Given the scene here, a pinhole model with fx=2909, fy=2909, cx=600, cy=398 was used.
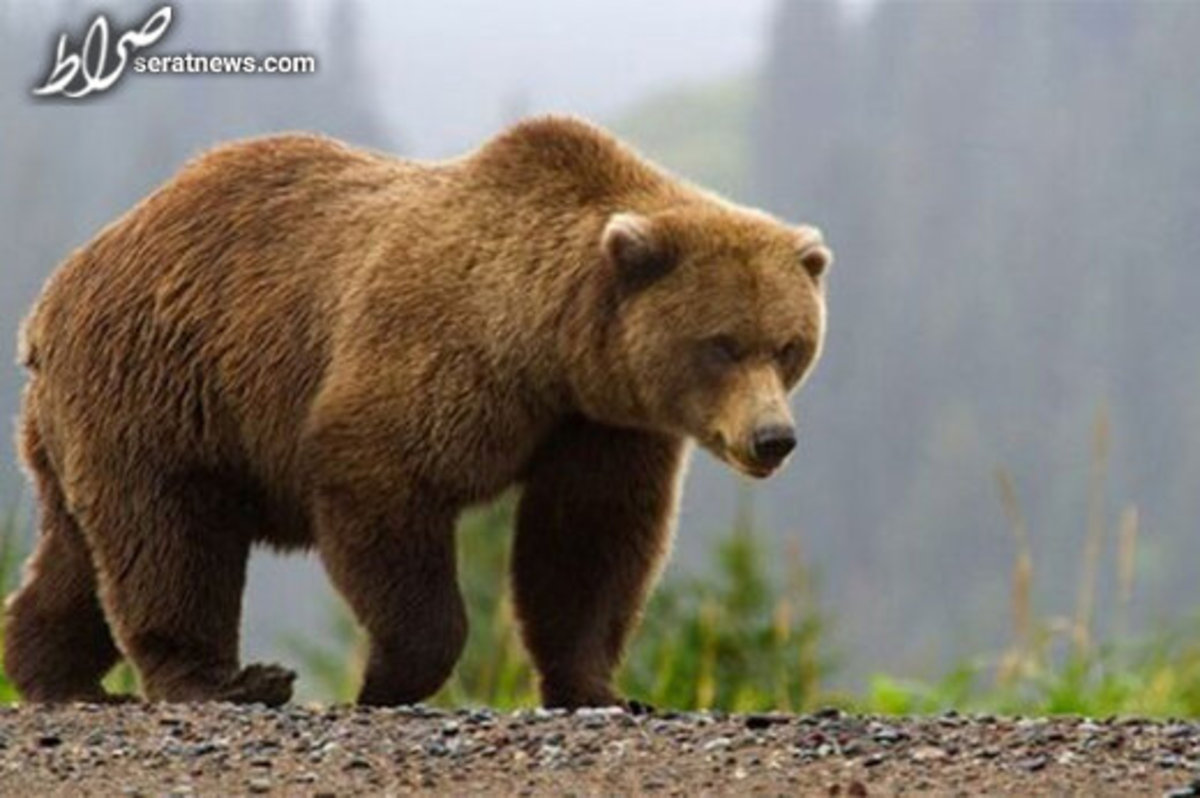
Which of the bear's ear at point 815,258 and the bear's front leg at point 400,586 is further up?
the bear's ear at point 815,258

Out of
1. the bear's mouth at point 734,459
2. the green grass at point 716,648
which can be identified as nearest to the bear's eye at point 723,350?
the bear's mouth at point 734,459

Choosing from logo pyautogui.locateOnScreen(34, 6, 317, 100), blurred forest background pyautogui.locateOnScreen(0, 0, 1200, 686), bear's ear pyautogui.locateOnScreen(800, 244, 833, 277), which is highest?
blurred forest background pyautogui.locateOnScreen(0, 0, 1200, 686)

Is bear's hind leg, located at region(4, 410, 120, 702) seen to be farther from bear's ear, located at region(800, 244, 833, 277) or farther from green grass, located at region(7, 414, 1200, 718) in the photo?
bear's ear, located at region(800, 244, 833, 277)

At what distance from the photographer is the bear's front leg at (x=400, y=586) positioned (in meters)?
7.04

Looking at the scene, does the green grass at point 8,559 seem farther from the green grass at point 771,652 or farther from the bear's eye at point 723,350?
the bear's eye at point 723,350

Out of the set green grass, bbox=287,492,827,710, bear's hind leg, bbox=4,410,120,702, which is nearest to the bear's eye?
green grass, bbox=287,492,827,710

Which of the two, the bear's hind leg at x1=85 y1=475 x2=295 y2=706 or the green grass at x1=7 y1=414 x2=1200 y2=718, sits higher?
the green grass at x1=7 y1=414 x2=1200 y2=718

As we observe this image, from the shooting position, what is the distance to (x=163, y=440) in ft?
25.0

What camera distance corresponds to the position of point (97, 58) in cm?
979

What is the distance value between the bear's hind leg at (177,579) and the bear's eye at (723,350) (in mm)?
1422

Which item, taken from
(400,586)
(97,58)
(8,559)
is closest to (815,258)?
(400,586)

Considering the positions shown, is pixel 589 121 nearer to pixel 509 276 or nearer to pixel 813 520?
pixel 509 276

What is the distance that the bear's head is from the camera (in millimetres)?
6996

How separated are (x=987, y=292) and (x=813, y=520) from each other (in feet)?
63.0
